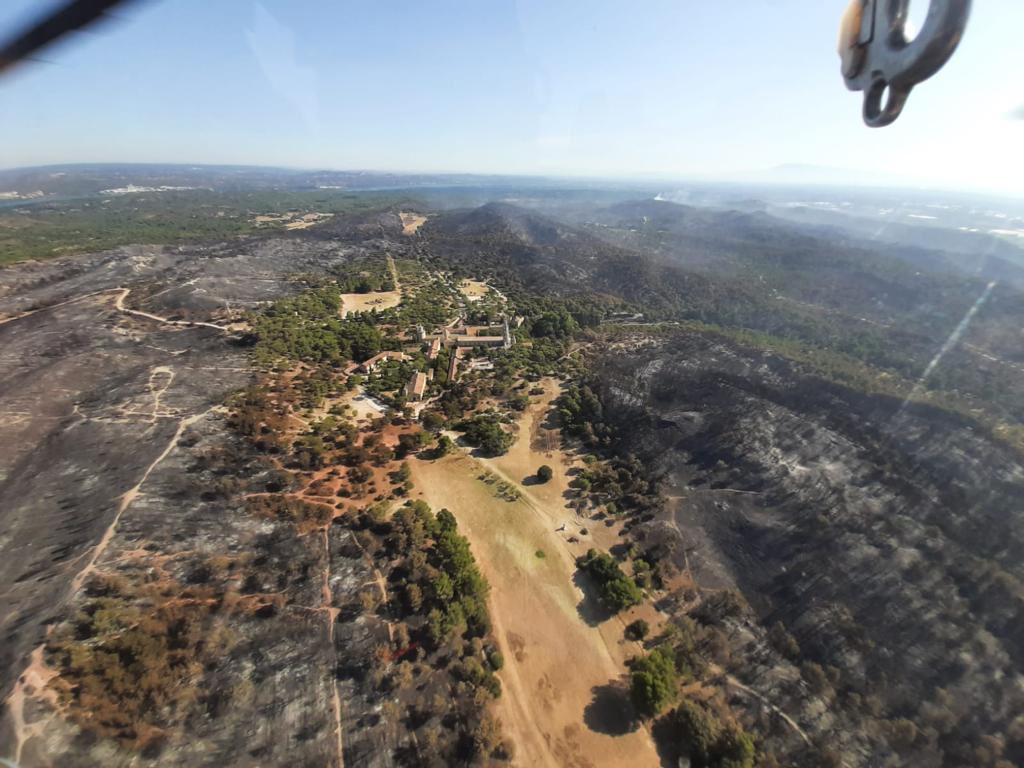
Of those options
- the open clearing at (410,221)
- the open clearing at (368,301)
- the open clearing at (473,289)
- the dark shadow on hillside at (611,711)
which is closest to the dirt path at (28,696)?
the dark shadow on hillside at (611,711)

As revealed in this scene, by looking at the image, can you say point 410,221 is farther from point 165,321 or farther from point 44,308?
point 165,321

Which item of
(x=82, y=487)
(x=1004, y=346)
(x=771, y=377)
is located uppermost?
(x=82, y=487)

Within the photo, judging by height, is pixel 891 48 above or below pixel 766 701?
above

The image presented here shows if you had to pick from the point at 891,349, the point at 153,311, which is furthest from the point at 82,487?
the point at 891,349

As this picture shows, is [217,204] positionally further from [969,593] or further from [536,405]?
[969,593]

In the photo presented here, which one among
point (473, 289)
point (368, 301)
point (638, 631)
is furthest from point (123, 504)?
point (473, 289)

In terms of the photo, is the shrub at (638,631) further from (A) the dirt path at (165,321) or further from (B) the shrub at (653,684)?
(A) the dirt path at (165,321)
